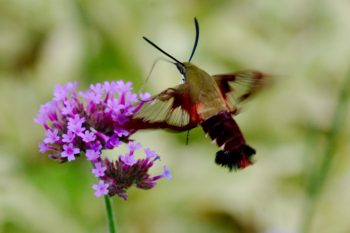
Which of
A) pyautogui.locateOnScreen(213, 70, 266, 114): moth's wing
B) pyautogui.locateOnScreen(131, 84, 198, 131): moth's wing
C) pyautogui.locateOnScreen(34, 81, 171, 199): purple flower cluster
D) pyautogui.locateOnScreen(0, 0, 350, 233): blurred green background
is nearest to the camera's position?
pyautogui.locateOnScreen(131, 84, 198, 131): moth's wing

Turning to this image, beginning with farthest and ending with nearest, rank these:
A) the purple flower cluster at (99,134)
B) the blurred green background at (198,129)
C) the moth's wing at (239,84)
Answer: the blurred green background at (198,129) < the moth's wing at (239,84) < the purple flower cluster at (99,134)

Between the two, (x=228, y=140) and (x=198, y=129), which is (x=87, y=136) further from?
(x=198, y=129)

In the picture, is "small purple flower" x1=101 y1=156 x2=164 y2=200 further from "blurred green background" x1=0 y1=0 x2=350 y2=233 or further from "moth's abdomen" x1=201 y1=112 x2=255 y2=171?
"blurred green background" x1=0 y1=0 x2=350 y2=233

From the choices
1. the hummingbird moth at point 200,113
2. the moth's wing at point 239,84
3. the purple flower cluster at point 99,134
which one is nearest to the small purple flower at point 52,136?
the purple flower cluster at point 99,134

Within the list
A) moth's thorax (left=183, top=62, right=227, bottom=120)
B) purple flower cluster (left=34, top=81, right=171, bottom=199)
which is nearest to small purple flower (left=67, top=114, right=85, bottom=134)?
purple flower cluster (left=34, top=81, right=171, bottom=199)

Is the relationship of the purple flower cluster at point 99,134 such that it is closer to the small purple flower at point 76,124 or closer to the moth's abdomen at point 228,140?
the small purple flower at point 76,124

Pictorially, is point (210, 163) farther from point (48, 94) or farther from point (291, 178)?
point (48, 94)
